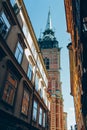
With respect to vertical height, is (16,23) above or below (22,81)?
above

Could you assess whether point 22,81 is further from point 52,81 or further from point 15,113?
point 52,81

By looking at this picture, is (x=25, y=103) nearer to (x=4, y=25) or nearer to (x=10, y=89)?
A: (x=10, y=89)

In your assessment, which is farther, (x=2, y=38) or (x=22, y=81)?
(x=22, y=81)

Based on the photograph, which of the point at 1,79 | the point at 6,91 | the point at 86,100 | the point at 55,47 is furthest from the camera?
the point at 55,47

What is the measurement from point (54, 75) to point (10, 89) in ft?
114

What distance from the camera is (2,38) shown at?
9.75 m

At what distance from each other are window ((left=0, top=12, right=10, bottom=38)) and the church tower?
104 ft

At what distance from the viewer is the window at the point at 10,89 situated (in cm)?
1007

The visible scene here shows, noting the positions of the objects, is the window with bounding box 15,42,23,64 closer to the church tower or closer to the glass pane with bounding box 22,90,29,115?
the glass pane with bounding box 22,90,29,115

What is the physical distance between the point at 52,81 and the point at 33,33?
1097 inches

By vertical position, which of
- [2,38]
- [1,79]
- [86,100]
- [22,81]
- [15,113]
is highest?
[2,38]

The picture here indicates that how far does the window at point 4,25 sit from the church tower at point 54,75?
31701mm

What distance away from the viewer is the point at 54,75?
4509 cm

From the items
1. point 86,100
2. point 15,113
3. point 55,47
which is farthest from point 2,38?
point 55,47
